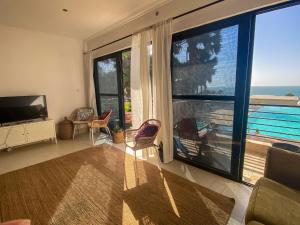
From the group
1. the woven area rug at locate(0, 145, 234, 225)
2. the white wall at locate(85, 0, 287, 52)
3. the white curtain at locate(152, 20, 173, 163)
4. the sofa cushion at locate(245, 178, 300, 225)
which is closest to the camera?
the sofa cushion at locate(245, 178, 300, 225)

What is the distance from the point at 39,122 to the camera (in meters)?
3.97

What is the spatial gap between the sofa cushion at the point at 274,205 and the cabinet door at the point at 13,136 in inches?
169

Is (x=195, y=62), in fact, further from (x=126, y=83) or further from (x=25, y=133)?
(x=25, y=133)

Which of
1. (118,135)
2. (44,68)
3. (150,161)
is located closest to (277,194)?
(150,161)

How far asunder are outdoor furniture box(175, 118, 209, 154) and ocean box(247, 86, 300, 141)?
29.0 inches

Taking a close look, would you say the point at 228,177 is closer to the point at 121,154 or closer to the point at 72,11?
the point at 121,154

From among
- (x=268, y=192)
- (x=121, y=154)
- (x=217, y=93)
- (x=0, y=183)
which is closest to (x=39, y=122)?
(x=0, y=183)

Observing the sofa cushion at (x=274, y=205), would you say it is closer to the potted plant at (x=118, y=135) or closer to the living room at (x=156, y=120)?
the living room at (x=156, y=120)

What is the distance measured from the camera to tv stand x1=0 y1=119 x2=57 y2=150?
3564 mm

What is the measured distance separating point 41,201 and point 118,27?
11.6 feet

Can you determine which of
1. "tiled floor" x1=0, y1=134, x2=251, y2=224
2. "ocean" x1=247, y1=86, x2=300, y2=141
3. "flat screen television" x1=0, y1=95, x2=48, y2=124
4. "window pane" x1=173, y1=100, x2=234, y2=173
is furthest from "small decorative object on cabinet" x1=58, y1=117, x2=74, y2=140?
"ocean" x1=247, y1=86, x2=300, y2=141

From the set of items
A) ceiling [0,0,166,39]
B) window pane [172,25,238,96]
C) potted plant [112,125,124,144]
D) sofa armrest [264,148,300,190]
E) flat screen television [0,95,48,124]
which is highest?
ceiling [0,0,166,39]

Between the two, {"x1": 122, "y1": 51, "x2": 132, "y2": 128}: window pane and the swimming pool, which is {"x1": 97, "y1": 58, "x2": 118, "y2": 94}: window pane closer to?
{"x1": 122, "y1": 51, "x2": 132, "y2": 128}: window pane

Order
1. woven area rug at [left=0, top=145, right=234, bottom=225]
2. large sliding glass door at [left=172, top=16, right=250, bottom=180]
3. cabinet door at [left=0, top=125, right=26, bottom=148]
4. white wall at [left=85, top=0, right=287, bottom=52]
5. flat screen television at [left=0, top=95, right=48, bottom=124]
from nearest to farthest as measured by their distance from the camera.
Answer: woven area rug at [left=0, top=145, right=234, bottom=225]
white wall at [left=85, top=0, right=287, bottom=52]
large sliding glass door at [left=172, top=16, right=250, bottom=180]
cabinet door at [left=0, top=125, right=26, bottom=148]
flat screen television at [left=0, top=95, right=48, bottom=124]
